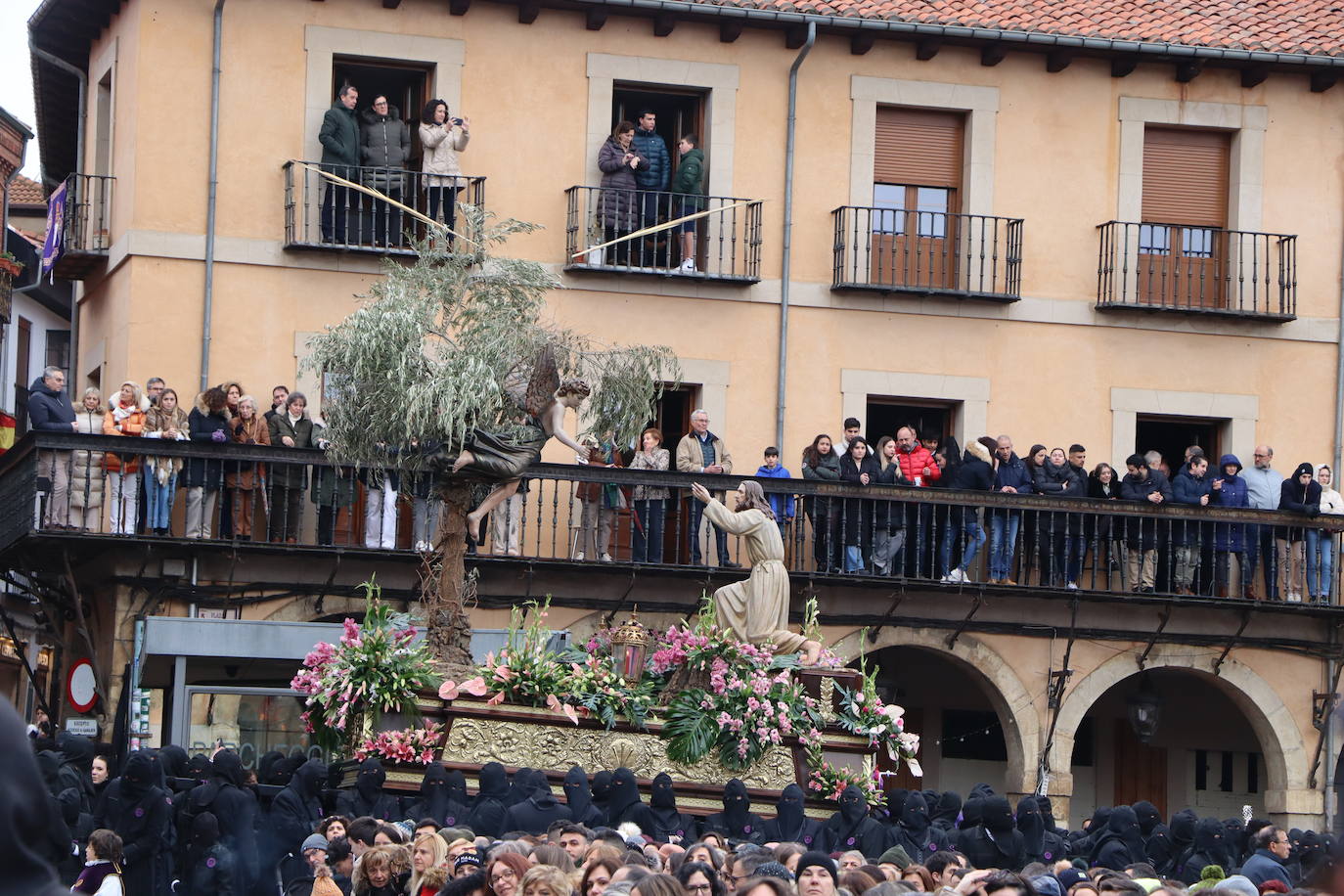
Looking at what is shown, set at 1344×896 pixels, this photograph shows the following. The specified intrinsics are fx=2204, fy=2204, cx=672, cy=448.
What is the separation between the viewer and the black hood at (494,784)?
47.6ft

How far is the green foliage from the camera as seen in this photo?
16.0 metres

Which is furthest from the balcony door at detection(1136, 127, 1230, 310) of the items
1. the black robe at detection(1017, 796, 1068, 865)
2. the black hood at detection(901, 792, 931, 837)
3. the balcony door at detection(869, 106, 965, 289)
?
the black hood at detection(901, 792, 931, 837)

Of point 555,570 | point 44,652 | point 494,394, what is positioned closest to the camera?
point 494,394

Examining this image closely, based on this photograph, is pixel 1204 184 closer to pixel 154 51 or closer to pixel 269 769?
pixel 154 51

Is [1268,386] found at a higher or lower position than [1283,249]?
lower

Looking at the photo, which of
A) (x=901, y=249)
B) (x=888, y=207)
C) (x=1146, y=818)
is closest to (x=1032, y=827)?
(x=1146, y=818)

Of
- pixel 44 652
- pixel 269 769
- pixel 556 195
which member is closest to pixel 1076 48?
pixel 556 195

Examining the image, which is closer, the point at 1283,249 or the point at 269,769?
the point at 269,769

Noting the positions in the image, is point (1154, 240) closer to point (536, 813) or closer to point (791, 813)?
point (791, 813)

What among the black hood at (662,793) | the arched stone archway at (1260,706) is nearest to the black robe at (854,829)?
the black hood at (662,793)

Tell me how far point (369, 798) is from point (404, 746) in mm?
586

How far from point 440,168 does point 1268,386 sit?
9.58m

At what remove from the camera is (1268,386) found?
24.7 meters

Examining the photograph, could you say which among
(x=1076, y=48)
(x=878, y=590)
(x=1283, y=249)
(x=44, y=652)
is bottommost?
(x=44, y=652)
